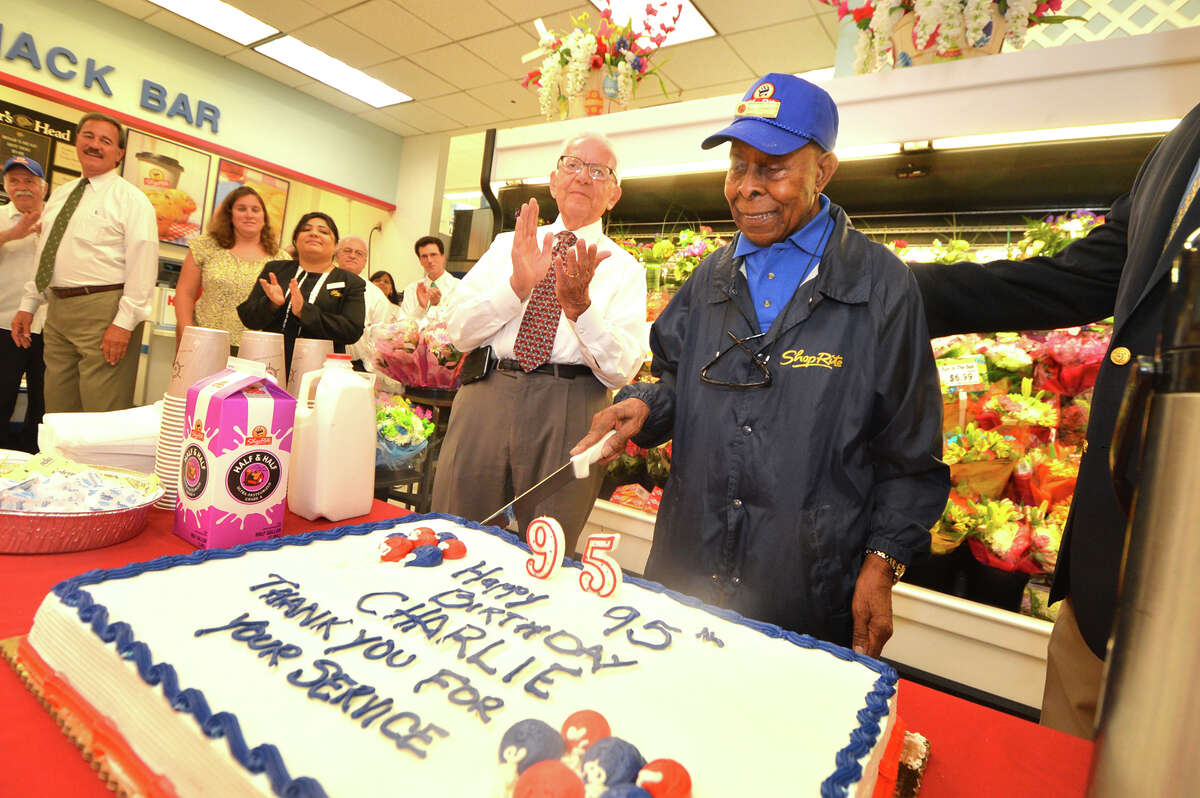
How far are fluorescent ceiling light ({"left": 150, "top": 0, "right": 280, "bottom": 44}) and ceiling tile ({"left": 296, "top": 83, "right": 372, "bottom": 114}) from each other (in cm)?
97

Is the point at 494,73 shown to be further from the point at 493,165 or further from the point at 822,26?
the point at 493,165

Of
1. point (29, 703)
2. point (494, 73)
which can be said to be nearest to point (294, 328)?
point (29, 703)

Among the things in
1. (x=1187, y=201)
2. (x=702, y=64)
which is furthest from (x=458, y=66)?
(x=1187, y=201)

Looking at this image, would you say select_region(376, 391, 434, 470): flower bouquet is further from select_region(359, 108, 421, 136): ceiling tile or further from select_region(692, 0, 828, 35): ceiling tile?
select_region(359, 108, 421, 136): ceiling tile

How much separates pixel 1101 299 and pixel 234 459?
5.87 feet

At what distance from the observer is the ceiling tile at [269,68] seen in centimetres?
665

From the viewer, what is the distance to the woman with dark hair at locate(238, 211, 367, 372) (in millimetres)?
3186

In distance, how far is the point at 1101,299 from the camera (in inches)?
55.9

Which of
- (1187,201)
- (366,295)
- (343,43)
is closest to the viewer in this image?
(1187,201)

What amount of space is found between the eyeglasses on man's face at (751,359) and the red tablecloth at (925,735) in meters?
→ 0.62

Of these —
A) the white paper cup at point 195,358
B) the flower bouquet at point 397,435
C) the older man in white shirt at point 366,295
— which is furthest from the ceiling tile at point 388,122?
the white paper cup at point 195,358

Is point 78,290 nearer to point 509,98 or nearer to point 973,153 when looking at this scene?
point 973,153

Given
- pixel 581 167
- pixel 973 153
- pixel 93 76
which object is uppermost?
pixel 93 76

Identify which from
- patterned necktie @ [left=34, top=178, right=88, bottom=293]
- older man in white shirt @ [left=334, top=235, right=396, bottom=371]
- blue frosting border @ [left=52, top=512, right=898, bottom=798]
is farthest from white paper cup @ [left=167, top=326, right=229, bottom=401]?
patterned necktie @ [left=34, top=178, right=88, bottom=293]
